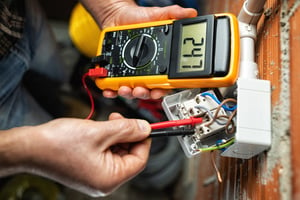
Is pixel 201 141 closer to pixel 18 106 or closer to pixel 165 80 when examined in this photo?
pixel 165 80

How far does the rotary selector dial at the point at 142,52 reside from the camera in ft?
2.13

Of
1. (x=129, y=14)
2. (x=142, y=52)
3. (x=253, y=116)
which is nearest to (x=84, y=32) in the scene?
(x=129, y=14)

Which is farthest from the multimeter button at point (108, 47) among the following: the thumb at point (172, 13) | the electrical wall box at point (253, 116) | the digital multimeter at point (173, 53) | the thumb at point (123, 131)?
the electrical wall box at point (253, 116)

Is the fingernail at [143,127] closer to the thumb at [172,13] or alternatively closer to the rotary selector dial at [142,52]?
the rotary selector dial at [142,52]

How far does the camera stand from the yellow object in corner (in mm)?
1076

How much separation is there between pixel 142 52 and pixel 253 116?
0.90 feet

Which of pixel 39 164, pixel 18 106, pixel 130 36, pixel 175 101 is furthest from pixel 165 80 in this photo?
pixel 18 106

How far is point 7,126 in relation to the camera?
813mm

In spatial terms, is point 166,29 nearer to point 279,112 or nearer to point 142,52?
point 142,52

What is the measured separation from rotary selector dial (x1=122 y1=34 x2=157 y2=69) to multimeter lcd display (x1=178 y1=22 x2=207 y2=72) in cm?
7

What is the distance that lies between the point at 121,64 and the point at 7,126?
359 mm

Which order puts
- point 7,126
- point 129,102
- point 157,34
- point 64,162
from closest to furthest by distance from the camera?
point 64,162 < point 157,34 < point 7,126 < point 129,102

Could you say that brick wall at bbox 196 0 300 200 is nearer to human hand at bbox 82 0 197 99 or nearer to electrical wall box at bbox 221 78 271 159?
electrical wall box at bbox 221 78 271 159

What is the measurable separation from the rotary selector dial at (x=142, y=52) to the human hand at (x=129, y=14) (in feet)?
0.17
